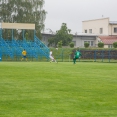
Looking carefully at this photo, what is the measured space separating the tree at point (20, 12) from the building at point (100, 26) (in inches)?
873

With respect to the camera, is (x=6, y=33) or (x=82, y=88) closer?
(x=82, y=88)

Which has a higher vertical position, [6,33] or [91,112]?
[6,33]

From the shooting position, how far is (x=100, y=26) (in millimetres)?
89000

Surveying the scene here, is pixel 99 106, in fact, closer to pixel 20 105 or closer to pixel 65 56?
pixel 20 105

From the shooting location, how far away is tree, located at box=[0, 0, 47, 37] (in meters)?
65.9

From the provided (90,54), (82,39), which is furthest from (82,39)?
(90,54)

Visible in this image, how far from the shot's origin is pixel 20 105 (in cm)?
991

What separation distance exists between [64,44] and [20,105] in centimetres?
6525

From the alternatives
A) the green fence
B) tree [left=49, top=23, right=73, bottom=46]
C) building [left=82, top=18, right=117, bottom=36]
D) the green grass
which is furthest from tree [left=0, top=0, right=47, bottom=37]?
the green grass

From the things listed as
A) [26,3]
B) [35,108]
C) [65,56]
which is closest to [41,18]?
[26,3]

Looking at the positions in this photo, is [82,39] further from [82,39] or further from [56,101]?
[56,101]

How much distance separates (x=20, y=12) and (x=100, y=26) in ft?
91.6

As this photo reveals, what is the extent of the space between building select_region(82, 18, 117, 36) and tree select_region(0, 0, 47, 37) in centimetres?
2217

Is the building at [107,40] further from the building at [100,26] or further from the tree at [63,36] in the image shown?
the tree at [63,36]
